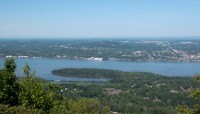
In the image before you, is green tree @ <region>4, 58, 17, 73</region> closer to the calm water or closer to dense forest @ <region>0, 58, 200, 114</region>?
dense forest @ <region>0, 58, 200, 114</region>

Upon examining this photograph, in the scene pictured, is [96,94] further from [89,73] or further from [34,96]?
[34,96]

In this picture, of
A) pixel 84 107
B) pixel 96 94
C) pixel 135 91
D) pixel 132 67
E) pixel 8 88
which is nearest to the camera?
pixel 8 88

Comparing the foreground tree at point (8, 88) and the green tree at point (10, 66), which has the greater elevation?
the green tree at point (10, 66)

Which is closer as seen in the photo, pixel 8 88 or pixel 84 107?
pixel 8 88

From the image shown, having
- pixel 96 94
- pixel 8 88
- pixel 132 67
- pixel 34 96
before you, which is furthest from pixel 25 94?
pixel 132 67

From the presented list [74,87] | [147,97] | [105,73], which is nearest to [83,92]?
[74,87]

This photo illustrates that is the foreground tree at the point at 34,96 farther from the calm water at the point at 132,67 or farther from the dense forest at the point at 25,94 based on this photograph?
the calm water at the point at 132,67

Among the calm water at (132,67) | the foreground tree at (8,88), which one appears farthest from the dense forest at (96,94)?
the calm water at (132,67)

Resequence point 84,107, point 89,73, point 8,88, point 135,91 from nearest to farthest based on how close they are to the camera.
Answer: point 8,88, point 84,107, point 135,91, point 89,73

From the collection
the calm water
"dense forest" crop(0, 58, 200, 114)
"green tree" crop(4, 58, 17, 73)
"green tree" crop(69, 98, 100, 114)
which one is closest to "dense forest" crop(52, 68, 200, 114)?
"dense forest" crop(0, 58, 200, 114)
